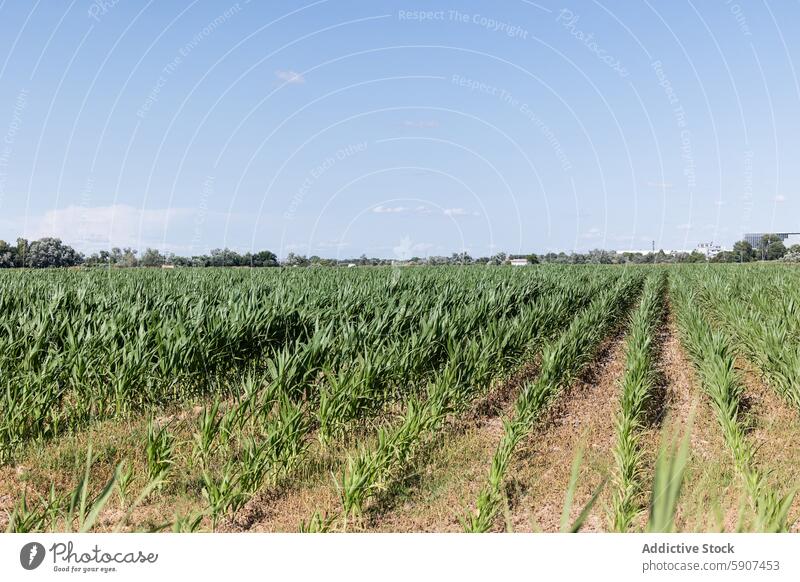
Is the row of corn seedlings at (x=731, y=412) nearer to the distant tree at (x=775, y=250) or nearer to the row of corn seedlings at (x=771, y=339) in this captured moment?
the row of corn seedlings at (x=771, y=339)

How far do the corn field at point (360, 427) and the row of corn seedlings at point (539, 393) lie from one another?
0.14ft

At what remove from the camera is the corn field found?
467 cm

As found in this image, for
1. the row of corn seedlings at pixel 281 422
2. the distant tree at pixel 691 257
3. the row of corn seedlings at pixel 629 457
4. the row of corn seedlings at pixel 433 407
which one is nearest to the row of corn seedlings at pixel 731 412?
the row of corn seedlings at pixel 629 457

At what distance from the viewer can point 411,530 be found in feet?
15.1

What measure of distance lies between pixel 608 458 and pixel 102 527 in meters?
4.60

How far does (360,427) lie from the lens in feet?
22.1

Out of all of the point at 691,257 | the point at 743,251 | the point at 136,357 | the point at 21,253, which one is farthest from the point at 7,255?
the point at 743,251

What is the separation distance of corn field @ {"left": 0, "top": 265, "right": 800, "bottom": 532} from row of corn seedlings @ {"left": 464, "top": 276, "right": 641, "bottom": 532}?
42 millimetres

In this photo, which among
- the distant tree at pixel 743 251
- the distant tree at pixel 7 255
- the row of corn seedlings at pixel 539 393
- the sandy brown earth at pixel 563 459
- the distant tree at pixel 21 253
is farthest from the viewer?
the distant tree at pixel 743 251

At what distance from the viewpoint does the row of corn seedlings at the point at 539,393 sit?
14.4ft

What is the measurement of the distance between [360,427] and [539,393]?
217 centimetres

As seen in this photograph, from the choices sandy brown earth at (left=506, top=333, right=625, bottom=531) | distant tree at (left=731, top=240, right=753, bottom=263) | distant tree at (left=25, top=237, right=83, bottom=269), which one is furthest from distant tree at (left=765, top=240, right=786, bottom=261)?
sandy brown earth at (left=506, top=333, right=625, bottom=531)

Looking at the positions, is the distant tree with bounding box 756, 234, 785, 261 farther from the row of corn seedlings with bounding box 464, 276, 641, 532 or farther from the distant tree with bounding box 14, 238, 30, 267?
the row of corn seedlings with bounding box 464, 276, 641, 532

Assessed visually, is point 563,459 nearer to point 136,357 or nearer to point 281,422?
point 281,422
